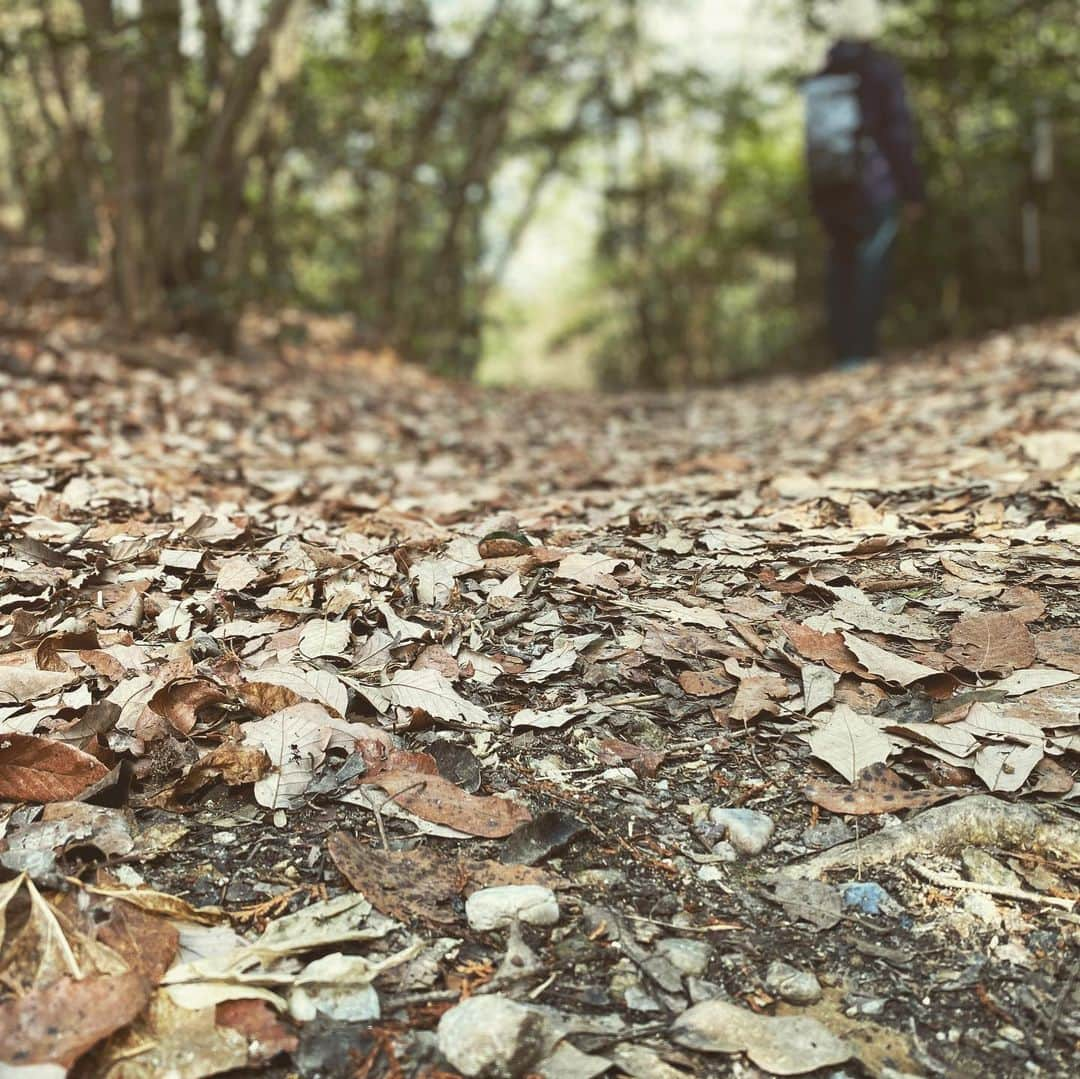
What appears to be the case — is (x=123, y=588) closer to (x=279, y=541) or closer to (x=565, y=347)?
(x=279, y=541)

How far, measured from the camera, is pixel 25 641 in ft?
6.84

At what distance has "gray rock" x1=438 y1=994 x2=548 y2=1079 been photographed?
1247mm

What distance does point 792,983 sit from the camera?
1393mm

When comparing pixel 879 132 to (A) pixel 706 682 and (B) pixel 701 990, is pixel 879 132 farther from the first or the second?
(B) pixel 701 990

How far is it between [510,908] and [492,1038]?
229mm

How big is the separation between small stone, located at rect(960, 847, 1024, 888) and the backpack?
593cm

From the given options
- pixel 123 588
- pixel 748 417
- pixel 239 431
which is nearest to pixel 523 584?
pixel 123 588

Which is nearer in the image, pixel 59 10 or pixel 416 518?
pixel 416 518

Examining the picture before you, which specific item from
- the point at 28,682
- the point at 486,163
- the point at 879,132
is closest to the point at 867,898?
the point at 28,682

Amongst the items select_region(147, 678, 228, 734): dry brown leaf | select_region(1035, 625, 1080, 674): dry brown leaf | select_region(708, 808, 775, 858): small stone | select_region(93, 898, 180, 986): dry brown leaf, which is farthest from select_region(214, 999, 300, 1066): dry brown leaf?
select_region(1035, 625, 1080, 674): dry brown leaf

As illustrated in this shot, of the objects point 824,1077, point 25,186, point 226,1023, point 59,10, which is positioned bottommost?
point 824,1077

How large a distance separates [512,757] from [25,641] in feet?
3.37

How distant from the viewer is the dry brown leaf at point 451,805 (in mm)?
1646

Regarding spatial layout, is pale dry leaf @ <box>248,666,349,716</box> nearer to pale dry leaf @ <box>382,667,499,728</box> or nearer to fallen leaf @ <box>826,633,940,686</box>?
pale dry leaf @ <box>382,667,499,728</box>
